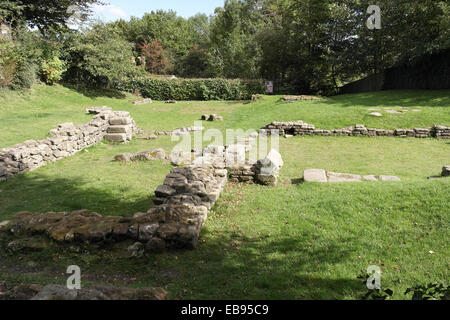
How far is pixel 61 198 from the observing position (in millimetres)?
6766

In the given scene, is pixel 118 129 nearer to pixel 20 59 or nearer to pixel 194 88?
pixel 20 59

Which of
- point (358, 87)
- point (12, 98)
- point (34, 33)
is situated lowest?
point (12, 98)

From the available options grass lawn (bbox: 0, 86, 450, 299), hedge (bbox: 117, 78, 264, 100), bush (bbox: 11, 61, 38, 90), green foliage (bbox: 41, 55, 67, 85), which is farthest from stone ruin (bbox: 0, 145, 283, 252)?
hedge (bbox: 117, 78, 264, 100)

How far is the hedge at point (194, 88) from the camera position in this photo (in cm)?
2856

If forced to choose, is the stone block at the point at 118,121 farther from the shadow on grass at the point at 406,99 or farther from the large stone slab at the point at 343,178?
the shadow on grass at the point at 406,99

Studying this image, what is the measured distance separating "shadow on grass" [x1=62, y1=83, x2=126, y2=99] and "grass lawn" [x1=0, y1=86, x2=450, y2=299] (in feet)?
46.3

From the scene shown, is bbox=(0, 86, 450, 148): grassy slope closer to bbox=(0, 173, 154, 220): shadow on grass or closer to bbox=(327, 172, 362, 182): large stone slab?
bbox=(0, 173, 154, 220): shadow on grass

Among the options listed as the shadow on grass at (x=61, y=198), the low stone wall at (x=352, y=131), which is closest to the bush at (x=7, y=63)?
the shadow on grass at (x=61, y=198)

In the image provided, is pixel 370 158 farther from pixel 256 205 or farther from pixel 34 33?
pixel 34 33
